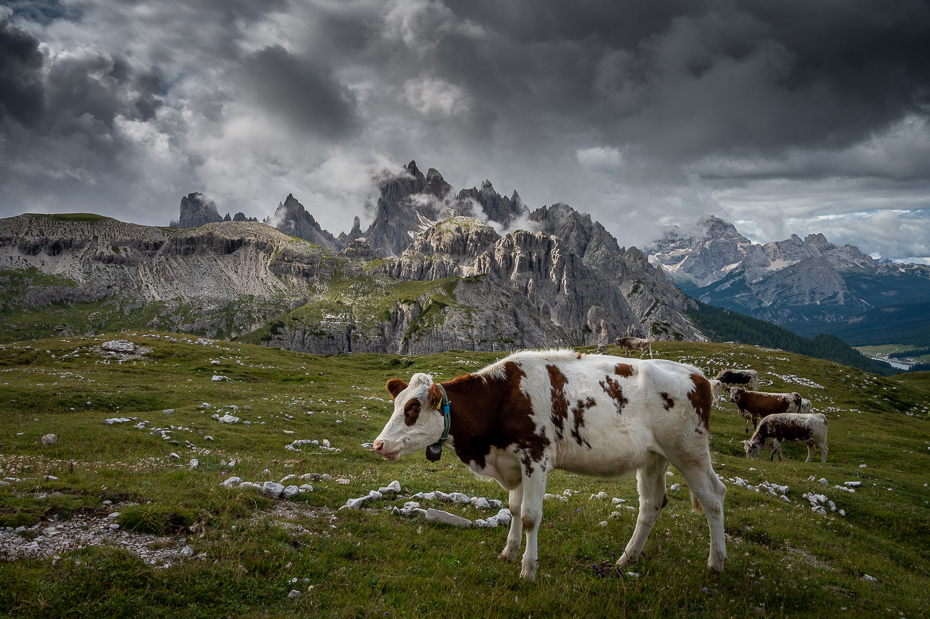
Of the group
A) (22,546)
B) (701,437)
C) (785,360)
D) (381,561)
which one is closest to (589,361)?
(701,437)

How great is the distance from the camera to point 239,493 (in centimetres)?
995

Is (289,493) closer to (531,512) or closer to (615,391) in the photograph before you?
(531,512)

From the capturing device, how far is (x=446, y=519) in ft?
34.0

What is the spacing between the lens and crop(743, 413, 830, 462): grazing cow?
92.3ft

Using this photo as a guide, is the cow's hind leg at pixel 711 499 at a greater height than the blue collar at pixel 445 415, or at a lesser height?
lesser

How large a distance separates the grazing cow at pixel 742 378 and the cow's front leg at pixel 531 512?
168 ft

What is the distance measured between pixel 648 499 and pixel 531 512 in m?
3.32

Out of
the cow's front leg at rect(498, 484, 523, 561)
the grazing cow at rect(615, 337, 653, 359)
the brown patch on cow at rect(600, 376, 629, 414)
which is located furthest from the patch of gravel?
the grazing cow at rect(615, 337, 653, 359)

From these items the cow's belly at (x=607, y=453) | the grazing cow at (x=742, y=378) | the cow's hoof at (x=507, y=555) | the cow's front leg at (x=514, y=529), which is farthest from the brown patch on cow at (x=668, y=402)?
the grazing cow at (x=742, y=378)

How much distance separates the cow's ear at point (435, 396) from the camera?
857 centimetres

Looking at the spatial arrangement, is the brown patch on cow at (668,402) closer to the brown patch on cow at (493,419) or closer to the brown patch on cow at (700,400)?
the brown patch on cow at (700,400)

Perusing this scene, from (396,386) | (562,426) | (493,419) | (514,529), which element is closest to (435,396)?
(396,386)

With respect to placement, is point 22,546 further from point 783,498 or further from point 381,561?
point 783,498

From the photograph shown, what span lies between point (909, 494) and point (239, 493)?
1230 inches
